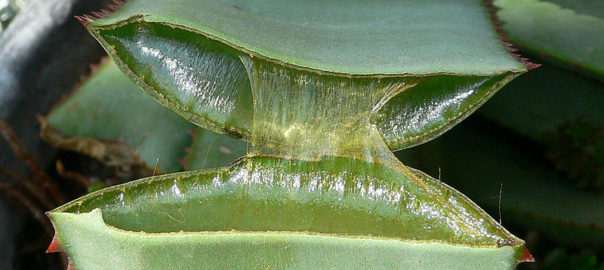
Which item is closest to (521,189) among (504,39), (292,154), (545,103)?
(545,103)

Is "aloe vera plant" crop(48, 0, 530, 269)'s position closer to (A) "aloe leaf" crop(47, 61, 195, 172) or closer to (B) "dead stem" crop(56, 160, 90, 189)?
(A) "aloe leaf" crop(47, 61, 195, 172)

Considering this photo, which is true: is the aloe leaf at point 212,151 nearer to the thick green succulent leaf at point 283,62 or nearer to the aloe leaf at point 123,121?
the aloe leaf at point 123,121

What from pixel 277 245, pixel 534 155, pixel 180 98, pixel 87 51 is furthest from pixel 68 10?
pixel 534 155

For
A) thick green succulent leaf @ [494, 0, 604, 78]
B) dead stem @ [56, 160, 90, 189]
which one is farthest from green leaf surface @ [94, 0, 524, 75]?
dead stem @ [56, 160, 90, 189]

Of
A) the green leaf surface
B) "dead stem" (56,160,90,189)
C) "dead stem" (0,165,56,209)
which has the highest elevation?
the green leaf surface

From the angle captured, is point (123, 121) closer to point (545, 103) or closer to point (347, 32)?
point (347, 32)

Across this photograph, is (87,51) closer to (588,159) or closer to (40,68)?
(40,68)

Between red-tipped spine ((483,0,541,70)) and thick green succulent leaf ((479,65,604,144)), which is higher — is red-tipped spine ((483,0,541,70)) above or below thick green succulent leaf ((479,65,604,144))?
above
